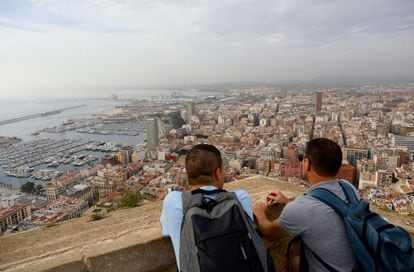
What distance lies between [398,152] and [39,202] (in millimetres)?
17743

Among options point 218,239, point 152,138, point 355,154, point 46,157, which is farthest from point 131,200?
point 152,138

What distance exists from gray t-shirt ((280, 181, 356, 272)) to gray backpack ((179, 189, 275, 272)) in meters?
0.18

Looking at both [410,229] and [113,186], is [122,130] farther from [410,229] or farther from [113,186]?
[410,229]

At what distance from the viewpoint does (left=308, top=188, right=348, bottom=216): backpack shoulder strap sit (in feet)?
3.54

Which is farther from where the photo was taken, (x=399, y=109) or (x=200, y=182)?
(x=399, y=109)

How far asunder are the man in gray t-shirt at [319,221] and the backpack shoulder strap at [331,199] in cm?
1

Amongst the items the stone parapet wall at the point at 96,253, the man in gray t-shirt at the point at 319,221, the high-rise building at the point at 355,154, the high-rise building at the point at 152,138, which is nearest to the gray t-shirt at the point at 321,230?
the man in gray t-shirt at the point at 319,221

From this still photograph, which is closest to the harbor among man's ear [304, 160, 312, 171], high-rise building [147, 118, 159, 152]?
high-rise building [147, 118, 159, 152]

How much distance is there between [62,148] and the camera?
951 inches

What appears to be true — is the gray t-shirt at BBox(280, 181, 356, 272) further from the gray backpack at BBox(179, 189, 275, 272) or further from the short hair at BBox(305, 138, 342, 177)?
the gray backpack at BBox(179, 189, 275, 272)

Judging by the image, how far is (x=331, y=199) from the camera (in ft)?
3.61

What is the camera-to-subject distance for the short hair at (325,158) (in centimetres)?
118

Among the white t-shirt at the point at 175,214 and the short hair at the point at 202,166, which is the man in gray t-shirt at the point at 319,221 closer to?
the white t-shirt at the point at 175,214

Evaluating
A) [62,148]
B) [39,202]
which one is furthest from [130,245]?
[62,148]
